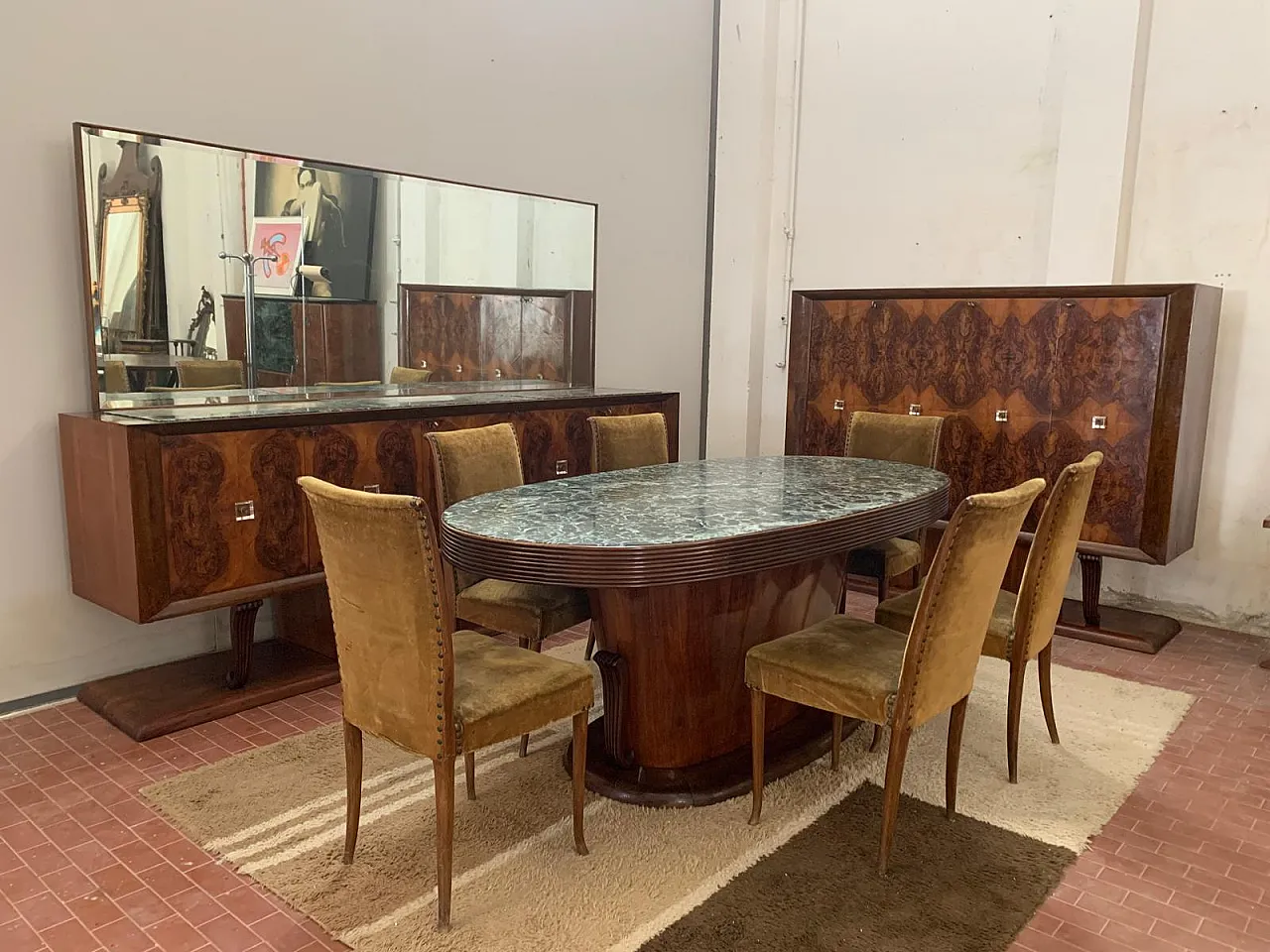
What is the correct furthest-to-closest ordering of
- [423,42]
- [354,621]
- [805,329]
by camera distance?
1. [805,329]
2. [423,42]
3. [354,621]

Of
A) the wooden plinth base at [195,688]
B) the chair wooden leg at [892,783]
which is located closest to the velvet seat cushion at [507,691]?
the chair wooden leg at [892,783]

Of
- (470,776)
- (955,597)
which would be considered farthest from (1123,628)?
(470,776)

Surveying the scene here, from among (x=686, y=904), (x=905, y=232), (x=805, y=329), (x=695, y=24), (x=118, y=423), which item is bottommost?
(x=686, y=904)

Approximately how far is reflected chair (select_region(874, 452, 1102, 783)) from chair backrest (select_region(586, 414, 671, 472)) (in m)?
1.31

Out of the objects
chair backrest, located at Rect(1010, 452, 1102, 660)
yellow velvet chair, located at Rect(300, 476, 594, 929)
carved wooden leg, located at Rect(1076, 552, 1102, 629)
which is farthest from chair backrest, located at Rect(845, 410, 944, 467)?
yellow velvet chair, located at Rect(300, 476, 594, 929)

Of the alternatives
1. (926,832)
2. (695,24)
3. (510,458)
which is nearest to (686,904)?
(926,832)

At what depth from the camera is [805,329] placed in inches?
192

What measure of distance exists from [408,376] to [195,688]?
5.08 ft

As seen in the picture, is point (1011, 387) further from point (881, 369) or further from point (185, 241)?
point (185, 241)

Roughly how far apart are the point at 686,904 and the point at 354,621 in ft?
3.23

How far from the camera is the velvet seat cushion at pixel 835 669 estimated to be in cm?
228

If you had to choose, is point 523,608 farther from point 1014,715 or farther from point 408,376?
point 408,376

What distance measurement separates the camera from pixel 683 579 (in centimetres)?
219

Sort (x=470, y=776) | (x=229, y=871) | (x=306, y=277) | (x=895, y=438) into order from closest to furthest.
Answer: (x=229, y=871), (x=470, y=776), (x=306, y=277), (x=895, y=438)
